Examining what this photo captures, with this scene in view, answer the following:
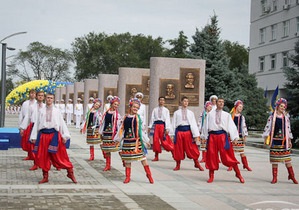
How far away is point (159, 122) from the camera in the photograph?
16031mm

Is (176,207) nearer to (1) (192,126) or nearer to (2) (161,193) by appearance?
(2) (161,193)

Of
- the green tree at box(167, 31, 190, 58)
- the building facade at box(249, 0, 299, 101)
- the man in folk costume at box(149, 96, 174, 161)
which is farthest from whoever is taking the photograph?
the green tree at box(167, 31, 190, 58)

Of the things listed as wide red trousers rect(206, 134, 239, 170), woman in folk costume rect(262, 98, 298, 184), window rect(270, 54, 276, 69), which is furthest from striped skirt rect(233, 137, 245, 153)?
window rect(270, 54, 276, 69)

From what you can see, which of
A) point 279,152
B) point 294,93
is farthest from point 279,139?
point 294,93

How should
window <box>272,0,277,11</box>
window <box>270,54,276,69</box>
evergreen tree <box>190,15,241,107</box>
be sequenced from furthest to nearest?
window <box>270,54,276,69</box> → window <box>272,0,277,11</box> → evergreen tree <box>190,15,241,107</box>

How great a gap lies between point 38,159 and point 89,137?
14.8ft

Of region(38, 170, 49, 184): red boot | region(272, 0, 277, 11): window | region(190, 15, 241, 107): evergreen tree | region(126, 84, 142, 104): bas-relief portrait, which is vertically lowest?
region(38, 170, 49, 184): red boot

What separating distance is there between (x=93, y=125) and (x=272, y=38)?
124 feet

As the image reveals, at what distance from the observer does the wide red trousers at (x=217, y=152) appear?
11430mm

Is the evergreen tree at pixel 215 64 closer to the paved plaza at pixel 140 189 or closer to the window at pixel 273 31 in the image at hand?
the paved plaza at pixel 140 189

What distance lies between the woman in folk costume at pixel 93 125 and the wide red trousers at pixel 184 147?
2422 millimetres

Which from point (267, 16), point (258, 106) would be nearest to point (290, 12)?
point (267, 16)

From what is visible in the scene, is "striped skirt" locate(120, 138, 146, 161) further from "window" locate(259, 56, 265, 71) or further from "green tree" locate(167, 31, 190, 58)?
"green tree" locate(167, 31, 190, 58)

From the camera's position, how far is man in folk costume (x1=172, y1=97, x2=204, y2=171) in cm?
1365
